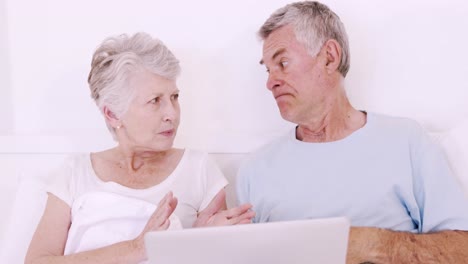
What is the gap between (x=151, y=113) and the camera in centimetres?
163

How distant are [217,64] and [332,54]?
51cm

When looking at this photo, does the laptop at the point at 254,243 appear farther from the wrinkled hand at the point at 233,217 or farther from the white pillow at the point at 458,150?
the white pillow at the point at 458,150

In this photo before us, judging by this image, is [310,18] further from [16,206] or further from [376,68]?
[16,206]

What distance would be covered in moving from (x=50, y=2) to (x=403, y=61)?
1378 millimetres

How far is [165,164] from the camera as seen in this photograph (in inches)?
67.9

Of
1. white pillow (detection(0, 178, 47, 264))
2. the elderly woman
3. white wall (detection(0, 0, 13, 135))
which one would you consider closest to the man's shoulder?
the elderly woman

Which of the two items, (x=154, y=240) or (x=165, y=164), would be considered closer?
(x=154, y=240)

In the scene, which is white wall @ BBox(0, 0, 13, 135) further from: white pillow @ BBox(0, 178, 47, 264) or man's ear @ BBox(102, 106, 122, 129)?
man's ear @ BBox(102, 106, 122, 129)

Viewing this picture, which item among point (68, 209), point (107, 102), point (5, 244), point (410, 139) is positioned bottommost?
point (5, 244)

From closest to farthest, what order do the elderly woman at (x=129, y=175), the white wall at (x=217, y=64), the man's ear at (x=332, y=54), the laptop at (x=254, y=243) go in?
the laptop at (x=254, y=243)
the elderly woman at (x=129, y=175)
the man's ear at (x=332, y=54)
the white wall at (x=217, y=64)

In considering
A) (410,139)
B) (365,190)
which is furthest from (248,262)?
(410,139)

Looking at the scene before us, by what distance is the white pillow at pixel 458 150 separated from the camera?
161cm

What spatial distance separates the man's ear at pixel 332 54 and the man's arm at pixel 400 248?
20.4 inches

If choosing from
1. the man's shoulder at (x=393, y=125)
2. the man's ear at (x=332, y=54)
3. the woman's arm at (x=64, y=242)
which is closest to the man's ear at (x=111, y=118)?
the woman's arm at (x=64, y=242)
